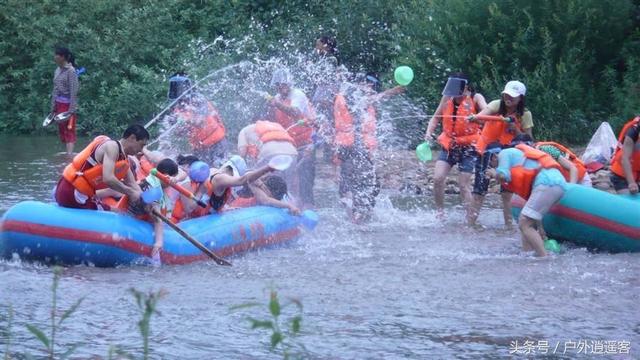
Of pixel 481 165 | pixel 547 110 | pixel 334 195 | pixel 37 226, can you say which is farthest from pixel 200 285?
pixel 547 110

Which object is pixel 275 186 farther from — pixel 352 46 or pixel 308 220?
pixel 352 46

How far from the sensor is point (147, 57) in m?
20.9

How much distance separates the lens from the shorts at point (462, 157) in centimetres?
1080

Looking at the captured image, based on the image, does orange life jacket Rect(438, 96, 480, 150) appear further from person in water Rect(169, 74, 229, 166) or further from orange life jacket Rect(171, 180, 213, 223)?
orange life jacket Rect(171, 180, 213, 223)

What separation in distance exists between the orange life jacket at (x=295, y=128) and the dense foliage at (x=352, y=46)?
559 centimetres

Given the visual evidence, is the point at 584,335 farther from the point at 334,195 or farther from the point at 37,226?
the point at 334,195

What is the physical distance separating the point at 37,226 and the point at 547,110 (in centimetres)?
970

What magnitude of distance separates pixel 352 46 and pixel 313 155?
8812 mm

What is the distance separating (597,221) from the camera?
9.09 m

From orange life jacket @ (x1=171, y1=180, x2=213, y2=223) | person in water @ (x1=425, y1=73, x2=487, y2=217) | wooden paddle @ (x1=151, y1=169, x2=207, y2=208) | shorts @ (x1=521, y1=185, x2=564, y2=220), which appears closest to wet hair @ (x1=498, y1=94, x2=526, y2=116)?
person in water @ (x1=425, y1=73, x2=487, y2=217)

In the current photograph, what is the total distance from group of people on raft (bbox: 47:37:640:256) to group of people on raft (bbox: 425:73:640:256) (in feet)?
0.03

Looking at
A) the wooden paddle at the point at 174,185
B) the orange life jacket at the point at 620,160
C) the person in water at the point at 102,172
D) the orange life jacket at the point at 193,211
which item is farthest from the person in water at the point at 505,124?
the person in water at the point at 102,172

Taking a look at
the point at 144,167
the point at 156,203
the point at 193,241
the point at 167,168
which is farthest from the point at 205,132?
the point at 193,241

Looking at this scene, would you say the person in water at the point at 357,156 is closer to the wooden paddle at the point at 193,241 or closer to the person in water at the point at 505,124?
the person in water at the point at 505,124
